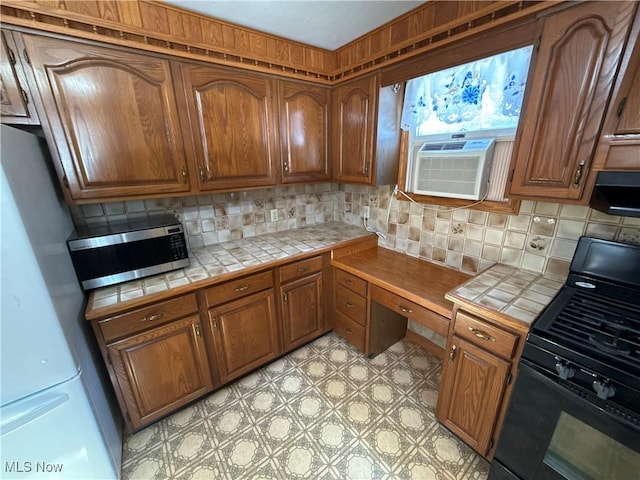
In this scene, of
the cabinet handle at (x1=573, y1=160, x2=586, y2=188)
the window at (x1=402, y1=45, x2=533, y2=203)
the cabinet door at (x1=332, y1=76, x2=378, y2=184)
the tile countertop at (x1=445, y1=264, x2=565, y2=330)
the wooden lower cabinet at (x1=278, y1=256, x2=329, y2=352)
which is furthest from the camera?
the wooden lower cabinet at (x1=278, y1=256, x2=329, y2=352)

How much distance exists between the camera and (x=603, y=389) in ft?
2.74

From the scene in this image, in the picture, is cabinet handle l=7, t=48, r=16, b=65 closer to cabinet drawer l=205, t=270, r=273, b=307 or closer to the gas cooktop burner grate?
cabinet drawer l=205, t=270, r=273, b=307

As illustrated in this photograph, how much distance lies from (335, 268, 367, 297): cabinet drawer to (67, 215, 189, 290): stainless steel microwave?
1113 millimetres

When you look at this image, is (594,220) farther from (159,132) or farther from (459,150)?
(159,132)

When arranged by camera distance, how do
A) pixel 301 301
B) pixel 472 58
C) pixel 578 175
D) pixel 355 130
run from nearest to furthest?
pixel 578 175
pixel 472 58
pixel 355 130
pixel 301 301

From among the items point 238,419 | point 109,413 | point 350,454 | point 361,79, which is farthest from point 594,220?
point 109,413

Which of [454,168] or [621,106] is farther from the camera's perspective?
[454,168]

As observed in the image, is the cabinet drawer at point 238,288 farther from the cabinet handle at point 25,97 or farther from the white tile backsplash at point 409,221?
the cabinet handle at point 25,97

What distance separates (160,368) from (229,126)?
5.00 feet

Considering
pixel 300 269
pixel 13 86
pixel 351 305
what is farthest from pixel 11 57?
pixel 351 305

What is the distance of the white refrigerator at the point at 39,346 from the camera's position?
86 cm

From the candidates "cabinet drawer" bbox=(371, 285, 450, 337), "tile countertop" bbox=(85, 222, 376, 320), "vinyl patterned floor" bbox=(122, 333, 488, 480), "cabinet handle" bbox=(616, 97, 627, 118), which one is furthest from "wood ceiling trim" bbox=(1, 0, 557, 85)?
"vinyl patterned floor" bbox=(122, 333, 488, 480)

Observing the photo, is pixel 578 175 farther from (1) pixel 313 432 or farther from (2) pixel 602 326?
(1) pixel 313 432

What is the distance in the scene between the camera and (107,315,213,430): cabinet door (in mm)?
1374
